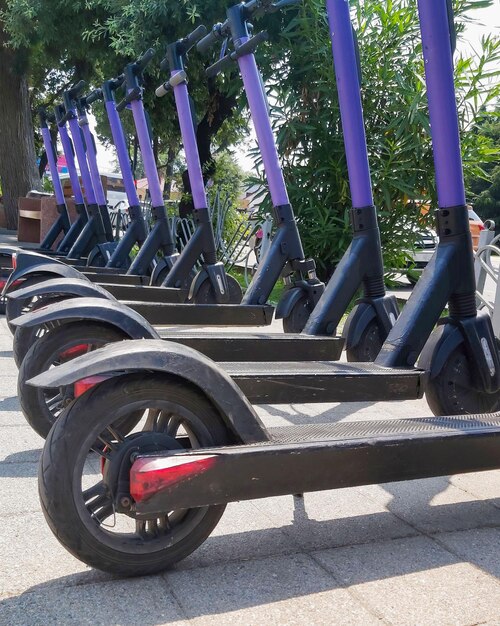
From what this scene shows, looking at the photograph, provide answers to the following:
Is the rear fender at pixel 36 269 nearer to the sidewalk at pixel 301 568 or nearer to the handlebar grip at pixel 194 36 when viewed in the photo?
the sidewalk at pixel 301 568

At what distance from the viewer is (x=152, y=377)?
7.08 ft

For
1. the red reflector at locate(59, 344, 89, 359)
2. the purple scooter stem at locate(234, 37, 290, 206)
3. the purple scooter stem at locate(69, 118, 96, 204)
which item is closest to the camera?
the red reflector at locate(59, 344, 89, 359)

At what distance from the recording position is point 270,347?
3.96 metres

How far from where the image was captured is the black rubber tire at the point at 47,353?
126 inches

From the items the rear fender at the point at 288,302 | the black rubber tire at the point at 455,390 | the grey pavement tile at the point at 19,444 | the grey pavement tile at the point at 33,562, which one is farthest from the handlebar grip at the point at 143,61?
the grey pavement tile at the point at 33,562

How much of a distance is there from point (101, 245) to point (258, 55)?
2679 millimetres

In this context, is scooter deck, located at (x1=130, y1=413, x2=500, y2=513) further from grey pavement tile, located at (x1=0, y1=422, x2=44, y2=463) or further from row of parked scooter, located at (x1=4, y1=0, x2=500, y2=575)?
grey pavement tile, located at (x1=0, y1=422, x2=44, y2=463)

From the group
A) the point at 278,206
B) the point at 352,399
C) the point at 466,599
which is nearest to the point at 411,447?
the point at 466,599

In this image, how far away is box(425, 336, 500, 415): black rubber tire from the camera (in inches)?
124

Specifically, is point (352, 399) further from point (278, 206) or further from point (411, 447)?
point (278, 206)

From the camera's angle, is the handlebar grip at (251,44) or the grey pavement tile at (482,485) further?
the handlebar grip at (251,44)

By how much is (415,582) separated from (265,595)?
43 cm

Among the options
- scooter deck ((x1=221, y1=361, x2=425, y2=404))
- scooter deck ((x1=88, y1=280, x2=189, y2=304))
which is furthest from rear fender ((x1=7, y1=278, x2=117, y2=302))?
scooter deck ((x1=88, y1=280, x2=189, y2=304))

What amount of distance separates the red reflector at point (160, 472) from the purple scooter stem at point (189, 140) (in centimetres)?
446
